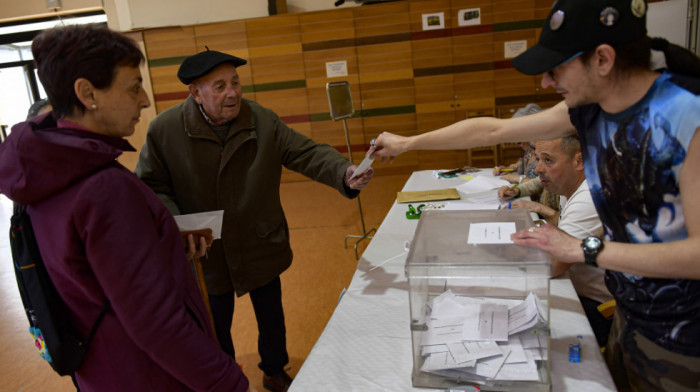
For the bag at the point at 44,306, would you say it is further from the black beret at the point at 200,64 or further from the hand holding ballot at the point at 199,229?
the black beret at the point at 200,64

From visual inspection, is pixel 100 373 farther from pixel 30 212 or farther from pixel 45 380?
pixel 45 380

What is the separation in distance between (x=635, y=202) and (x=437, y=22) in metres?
6.38

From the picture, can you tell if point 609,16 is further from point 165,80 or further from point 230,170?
point 165,80

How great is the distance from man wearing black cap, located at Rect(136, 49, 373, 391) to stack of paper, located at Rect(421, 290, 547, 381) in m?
0.93

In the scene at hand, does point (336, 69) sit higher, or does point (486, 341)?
point (336, 69)

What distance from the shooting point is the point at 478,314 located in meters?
1.29

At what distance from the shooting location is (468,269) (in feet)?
3.77

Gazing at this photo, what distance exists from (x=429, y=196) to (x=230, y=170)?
1.34 m

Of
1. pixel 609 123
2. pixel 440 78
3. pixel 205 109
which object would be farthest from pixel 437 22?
pixel 609 123

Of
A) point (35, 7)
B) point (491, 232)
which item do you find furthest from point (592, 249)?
point (35, 7)

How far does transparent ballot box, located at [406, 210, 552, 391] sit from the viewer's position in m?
1.12

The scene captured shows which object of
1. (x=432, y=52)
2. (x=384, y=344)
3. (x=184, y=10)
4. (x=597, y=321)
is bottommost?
(x=597, y=321)

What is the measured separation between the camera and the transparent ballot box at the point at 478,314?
1124 millimetres

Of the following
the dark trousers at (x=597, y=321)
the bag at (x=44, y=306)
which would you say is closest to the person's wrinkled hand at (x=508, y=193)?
the dark trousers at (x=597, y=321)
